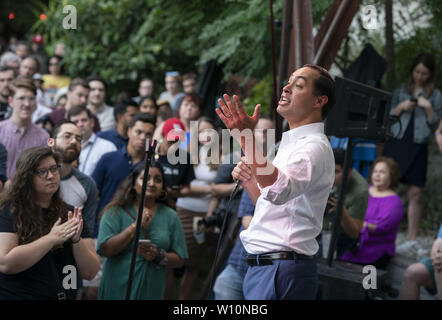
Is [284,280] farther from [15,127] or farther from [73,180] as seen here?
[15,127]

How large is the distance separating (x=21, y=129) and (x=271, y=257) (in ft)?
9.79

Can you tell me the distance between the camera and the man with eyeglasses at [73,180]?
4.37 m

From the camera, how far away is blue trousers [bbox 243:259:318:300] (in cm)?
285

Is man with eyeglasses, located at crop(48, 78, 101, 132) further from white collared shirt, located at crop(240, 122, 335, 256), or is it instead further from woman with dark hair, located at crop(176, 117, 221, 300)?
white collared shirt, located at crop(240, 122, 335, 256)

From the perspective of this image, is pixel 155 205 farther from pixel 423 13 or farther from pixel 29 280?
pixel 423 13

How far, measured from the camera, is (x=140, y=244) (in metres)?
4.33

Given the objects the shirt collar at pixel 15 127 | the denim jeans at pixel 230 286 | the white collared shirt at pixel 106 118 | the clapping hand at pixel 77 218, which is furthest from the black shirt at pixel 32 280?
the white collared shirt at pixel 106 118

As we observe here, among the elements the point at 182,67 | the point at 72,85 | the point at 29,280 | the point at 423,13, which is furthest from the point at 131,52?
the point at 29,280

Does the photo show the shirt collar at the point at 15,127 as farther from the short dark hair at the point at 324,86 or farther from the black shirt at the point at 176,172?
the short dark hair at the point at 324,86

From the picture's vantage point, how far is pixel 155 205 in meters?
4.68

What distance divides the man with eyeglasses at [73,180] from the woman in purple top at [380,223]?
7.59ft

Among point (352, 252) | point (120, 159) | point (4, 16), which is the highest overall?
point (4, 16)

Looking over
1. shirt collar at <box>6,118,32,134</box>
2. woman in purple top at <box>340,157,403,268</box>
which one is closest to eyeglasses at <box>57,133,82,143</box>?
shirt collar at <box>6,118,32,134</box>
